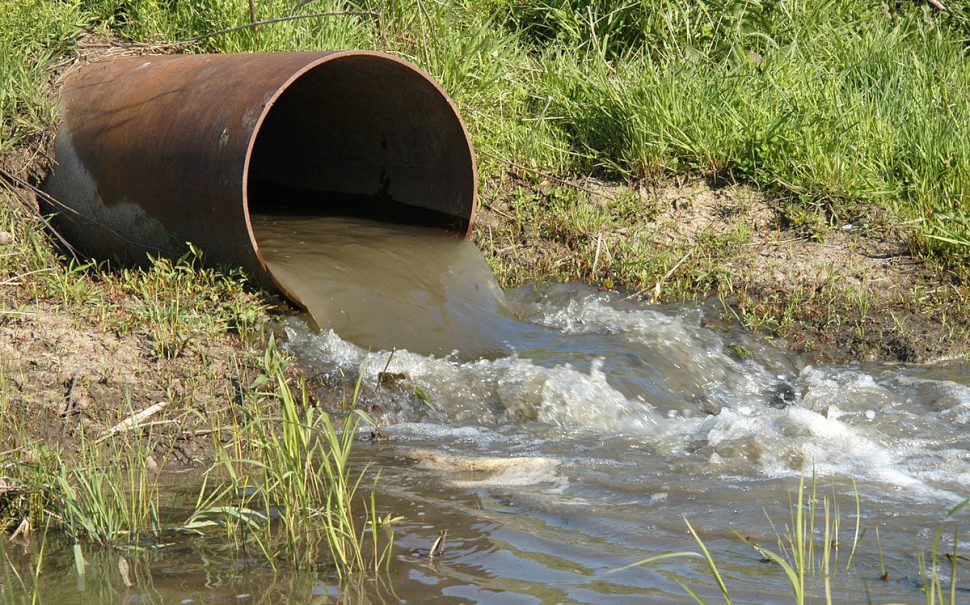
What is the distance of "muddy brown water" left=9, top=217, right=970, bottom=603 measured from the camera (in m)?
2.57

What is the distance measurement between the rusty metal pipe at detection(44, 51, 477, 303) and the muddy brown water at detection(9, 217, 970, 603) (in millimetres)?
357

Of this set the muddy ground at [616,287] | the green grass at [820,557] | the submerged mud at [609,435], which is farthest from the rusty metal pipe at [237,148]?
the green grass at [820,557]

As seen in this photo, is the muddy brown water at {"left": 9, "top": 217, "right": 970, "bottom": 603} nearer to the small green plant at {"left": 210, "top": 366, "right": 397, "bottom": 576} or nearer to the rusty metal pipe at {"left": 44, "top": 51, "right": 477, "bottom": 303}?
the small green plant at {"left": 210, "top": 366, "right": 397, "bottom": 576}

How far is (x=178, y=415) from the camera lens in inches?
153

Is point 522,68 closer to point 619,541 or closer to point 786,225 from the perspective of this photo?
point 786,225

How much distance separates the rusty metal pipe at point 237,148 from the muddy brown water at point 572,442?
357 millimetres

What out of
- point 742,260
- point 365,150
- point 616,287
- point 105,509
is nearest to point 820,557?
point 105,509

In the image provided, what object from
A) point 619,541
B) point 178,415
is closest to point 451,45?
point 178,415

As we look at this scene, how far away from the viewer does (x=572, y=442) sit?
3887mm

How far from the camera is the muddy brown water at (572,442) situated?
2.57 metres

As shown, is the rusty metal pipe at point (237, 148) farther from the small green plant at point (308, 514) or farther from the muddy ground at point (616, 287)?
the small green plant at point (308, 514)

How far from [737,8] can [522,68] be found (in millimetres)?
1533

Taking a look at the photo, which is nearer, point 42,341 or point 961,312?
point 42,341

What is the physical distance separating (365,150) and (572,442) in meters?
2.93
